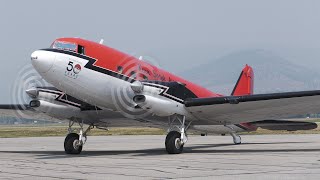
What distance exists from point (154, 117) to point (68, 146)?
14.9 feet

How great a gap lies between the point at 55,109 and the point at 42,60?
4487 millimetres

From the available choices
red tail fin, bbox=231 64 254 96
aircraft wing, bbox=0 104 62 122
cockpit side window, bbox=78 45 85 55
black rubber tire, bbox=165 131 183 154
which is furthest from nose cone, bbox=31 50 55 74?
red tail fin, bbox=231 64 254 96

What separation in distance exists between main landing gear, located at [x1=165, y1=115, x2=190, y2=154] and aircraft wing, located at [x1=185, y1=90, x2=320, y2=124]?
733 millimetres

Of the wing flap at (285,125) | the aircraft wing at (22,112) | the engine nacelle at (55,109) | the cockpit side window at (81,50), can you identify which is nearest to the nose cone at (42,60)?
the cockpit side window at (81,50)

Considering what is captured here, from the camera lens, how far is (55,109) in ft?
77.6

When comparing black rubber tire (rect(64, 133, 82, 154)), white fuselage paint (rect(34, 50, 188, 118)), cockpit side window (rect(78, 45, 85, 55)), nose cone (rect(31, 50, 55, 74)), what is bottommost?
black rubber tire (rect(64, 133, 82, 154))

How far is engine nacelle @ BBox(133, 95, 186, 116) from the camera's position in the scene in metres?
20.9

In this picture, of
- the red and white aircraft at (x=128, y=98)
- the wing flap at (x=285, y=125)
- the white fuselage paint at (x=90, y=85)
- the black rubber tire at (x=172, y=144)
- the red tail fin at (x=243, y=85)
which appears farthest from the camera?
the red tail fin at (x=243, y=85)

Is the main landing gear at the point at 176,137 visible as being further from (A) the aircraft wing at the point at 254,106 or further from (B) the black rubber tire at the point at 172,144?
(A) the aircraft wing at the point at 254,106

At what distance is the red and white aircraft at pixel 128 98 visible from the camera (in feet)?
67.5

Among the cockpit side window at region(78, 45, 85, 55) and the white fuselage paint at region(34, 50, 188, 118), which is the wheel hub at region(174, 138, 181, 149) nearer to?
the white fuselage paint at region(34, 50, 188, 118)

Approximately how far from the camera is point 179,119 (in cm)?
2266

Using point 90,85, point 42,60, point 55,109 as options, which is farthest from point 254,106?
point 42,60

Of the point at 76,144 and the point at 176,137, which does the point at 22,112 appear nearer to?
the point at 76,144
